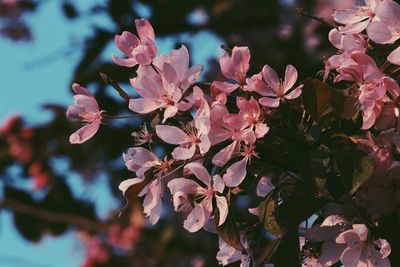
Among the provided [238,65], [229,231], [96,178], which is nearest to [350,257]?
[229,231]

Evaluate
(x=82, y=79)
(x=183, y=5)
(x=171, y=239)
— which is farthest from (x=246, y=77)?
(x=171, y=239)

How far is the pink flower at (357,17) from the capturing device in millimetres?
989

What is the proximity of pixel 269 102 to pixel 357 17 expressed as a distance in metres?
0.14

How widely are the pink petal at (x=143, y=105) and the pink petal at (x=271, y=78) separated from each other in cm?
11

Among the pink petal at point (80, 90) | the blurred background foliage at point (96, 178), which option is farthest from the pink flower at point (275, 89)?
the blurred background foliage at point (96, 178)

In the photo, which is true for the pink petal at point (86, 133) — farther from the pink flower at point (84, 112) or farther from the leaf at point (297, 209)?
the leaf at point (297, 209)

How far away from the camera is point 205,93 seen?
1.00 meters

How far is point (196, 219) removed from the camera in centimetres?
97

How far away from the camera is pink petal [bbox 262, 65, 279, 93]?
37.5 inches

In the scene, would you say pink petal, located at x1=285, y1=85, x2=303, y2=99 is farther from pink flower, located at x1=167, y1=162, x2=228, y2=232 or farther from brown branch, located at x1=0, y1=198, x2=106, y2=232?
brown branch, located at x1=0, y1=198, x2=106, y2=232

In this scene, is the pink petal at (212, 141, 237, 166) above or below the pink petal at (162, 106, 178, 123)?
below

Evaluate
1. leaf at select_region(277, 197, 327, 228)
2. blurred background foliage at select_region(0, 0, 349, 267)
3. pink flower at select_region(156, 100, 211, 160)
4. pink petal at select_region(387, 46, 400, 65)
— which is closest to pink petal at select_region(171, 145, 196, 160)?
pink flower at select_region(156, 100, 211, 160)

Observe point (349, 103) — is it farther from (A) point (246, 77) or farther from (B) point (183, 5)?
(B) point (183, 5)

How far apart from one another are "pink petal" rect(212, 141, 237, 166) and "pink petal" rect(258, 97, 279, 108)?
48 mm
